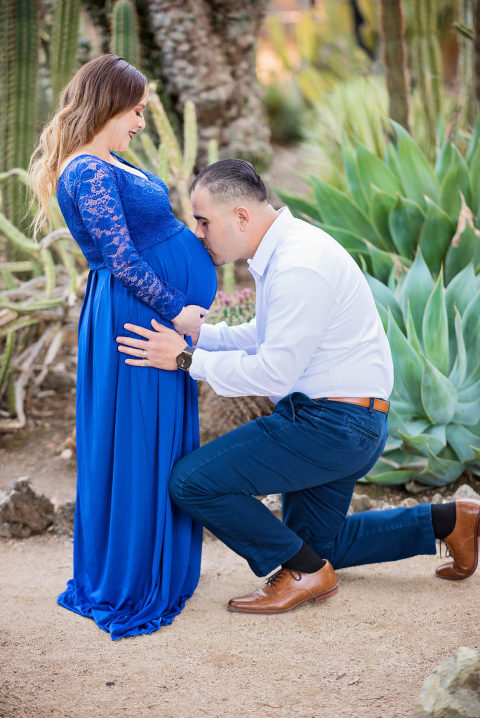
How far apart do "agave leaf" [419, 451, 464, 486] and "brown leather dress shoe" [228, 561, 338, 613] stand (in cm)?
103

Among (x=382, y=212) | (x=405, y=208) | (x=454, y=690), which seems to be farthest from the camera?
(x=382, y=212)

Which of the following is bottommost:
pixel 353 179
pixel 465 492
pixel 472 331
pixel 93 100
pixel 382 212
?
pixel 465 492

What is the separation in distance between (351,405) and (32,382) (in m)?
3.15

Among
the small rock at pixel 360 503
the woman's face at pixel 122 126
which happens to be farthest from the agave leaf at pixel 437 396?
the woman's face at pixel 122 126

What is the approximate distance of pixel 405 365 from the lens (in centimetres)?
368

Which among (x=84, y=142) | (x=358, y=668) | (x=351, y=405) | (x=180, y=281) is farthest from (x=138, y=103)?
(x=358, y=668)

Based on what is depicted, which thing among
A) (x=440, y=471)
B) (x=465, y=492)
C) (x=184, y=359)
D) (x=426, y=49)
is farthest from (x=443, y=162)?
(x=426, y=49)

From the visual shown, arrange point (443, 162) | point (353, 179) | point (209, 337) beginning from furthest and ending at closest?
point (353, 179) → point (443, 162) → point (209, 337)

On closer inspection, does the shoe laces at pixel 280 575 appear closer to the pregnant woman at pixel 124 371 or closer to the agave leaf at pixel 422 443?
the pregnant woman at pixel 124 371

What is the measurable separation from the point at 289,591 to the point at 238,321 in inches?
60.3

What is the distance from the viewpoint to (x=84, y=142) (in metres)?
2.62

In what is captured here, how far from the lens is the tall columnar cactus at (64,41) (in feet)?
16.6

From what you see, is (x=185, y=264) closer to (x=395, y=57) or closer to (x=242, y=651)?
(x=242, y=651)

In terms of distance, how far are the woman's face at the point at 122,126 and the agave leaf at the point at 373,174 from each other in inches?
85.7
